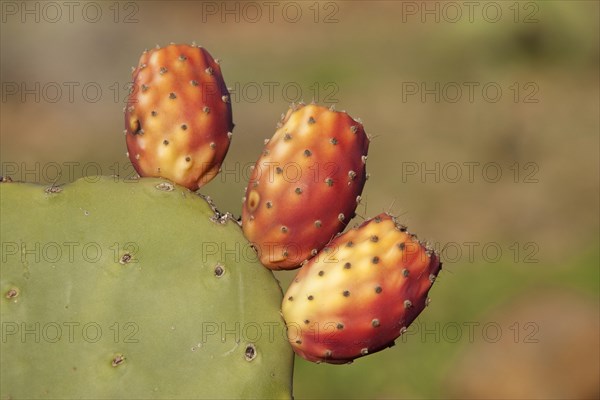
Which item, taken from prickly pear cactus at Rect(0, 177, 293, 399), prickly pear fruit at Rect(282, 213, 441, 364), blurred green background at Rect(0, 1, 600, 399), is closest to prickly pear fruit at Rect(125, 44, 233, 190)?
prickly pear cactus at Rect(0, 177, 293, 399)

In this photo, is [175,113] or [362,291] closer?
[362,291]

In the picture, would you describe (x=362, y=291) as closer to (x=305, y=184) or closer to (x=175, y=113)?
(x=305, y=184)

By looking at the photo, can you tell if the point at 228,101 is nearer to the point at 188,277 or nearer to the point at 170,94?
the point at 170,94

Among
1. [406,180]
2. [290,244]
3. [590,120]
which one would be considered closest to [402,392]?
[406,180]

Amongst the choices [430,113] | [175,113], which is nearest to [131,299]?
[175,113]

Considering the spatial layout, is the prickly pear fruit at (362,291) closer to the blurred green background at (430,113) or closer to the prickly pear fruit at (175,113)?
the prickly pear fruit at (175,113)
